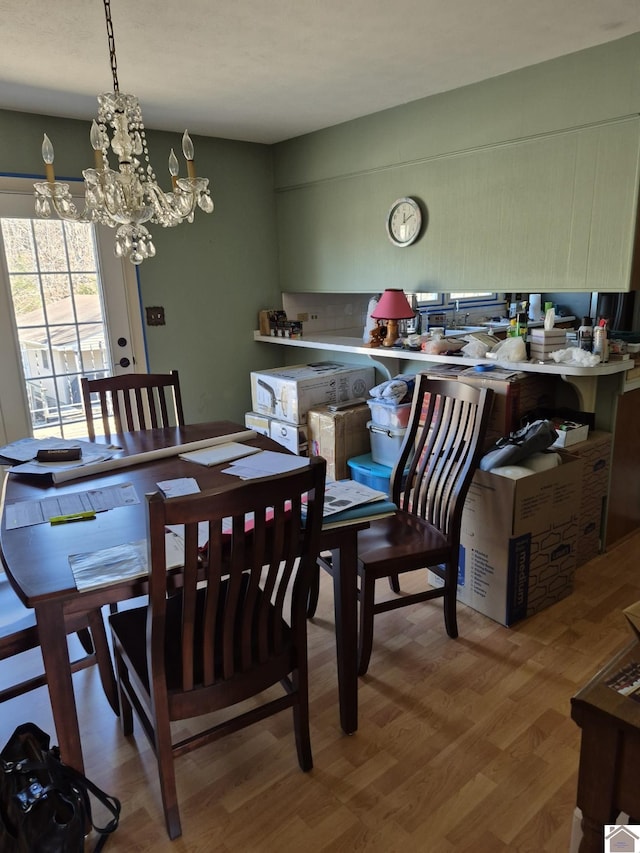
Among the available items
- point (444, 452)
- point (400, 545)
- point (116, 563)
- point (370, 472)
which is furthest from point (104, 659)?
point (370, 472)

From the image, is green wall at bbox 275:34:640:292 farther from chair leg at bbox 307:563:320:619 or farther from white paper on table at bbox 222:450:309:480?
chair leg at bbox 307:563:320:619

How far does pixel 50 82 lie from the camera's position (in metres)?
2.79

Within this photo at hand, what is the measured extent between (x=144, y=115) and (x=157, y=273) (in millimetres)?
933

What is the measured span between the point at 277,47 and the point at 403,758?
2746 millimetres

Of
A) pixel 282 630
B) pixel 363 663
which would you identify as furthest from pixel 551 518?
pixel 282 630

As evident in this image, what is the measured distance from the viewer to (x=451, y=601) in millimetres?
2336

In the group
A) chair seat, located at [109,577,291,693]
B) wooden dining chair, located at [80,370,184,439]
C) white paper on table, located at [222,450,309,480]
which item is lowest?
chair seat, located at [109,577,291,693]

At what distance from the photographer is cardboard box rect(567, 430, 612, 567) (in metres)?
2.79

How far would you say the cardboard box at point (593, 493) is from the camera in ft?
9.17

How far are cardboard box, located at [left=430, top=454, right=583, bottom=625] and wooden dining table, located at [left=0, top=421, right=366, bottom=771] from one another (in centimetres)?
84

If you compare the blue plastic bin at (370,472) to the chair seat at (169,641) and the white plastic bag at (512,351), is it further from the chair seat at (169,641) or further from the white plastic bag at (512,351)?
the chair seat at (169,641)

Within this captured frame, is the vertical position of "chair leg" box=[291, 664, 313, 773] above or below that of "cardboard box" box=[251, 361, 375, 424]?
below

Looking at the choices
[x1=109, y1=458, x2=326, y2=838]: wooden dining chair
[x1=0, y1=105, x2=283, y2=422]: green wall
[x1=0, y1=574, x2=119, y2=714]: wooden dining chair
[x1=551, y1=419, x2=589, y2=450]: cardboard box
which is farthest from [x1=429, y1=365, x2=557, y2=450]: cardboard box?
[x1=0, y1=105, x2=283, y2=422]: green wall

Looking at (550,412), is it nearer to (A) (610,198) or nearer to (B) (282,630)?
(A) (610,198)
